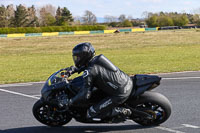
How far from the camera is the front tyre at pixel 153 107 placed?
6.25m

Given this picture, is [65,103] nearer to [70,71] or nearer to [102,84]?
[70,71]

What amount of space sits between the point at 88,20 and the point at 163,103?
562ft

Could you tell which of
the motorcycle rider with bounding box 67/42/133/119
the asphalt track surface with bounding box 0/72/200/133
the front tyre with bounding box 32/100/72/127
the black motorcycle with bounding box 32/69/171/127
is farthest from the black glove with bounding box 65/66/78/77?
the asphalt track surface with bounding box 0/72/200/133

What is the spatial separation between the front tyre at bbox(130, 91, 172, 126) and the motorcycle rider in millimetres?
264

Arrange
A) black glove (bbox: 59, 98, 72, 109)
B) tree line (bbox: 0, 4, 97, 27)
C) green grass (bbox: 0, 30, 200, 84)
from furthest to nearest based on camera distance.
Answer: tree line (bbox: 0, 4, 97, 27)
green grass (bbox: 0, 30, 200, 84)
black glove (bbox: 59, 98, 72, 109)

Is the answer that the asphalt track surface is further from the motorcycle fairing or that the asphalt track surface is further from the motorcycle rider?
the motorcycle fairing

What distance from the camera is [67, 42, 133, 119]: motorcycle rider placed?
6.01 m

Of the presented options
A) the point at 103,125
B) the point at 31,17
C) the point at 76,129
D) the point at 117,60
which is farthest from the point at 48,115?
the point at 31,17

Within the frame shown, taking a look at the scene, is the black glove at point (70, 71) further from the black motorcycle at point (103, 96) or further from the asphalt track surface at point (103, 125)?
the asphalt track surface at point (103, 125)

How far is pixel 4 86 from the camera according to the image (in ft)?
41.5

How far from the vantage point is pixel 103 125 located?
22.9 feet

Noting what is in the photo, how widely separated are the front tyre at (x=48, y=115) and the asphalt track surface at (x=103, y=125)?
134 millimetres

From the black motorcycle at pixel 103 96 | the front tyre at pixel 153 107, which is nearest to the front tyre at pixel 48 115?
the black motorcycle at pixel 103 96

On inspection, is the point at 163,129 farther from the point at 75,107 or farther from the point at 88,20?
the point at 88,20
